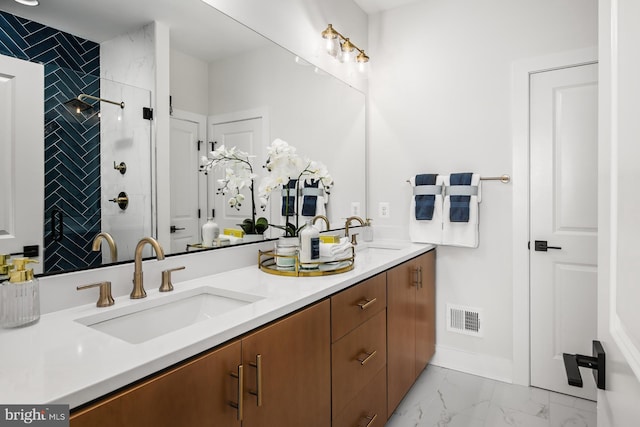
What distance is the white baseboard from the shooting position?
2445 mm

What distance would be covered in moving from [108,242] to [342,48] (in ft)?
6.50

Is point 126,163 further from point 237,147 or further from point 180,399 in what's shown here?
point 180,399

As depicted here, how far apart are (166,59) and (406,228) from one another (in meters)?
1.97

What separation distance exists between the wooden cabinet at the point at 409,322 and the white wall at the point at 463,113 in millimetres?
223

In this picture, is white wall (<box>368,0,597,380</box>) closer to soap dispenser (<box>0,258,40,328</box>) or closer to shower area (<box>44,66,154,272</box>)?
shower area (<box>44,66,154,272</box>)

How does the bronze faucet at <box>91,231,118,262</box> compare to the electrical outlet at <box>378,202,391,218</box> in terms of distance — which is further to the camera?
the electrical outlet at <box>378,202,391,218</box>

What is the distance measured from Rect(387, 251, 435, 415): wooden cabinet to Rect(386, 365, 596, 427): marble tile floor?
0.12 metres

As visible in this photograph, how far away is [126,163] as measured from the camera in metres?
1.30

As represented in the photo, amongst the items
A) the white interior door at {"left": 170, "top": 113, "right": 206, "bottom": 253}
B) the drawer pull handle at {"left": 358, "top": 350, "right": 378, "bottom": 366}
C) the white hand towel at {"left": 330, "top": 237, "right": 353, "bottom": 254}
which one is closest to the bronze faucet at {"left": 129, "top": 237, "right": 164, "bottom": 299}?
the white interior door at {"left": 170, "top": 113, "right": 206, "bottom": 253}

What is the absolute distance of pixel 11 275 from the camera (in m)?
0.93

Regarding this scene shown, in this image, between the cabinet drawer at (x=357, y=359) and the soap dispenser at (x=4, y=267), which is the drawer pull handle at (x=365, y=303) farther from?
the soap dispenser at (x=4, y=267)

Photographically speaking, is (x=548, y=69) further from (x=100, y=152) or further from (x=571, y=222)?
(x=100, y=152)

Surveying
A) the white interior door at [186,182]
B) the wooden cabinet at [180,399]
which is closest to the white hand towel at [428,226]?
the white interior door at [186,182]

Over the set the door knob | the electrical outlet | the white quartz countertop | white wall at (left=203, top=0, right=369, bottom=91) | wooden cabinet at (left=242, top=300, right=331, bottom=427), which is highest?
white wall at (left=203, top=0, right=369, bottom=91)
